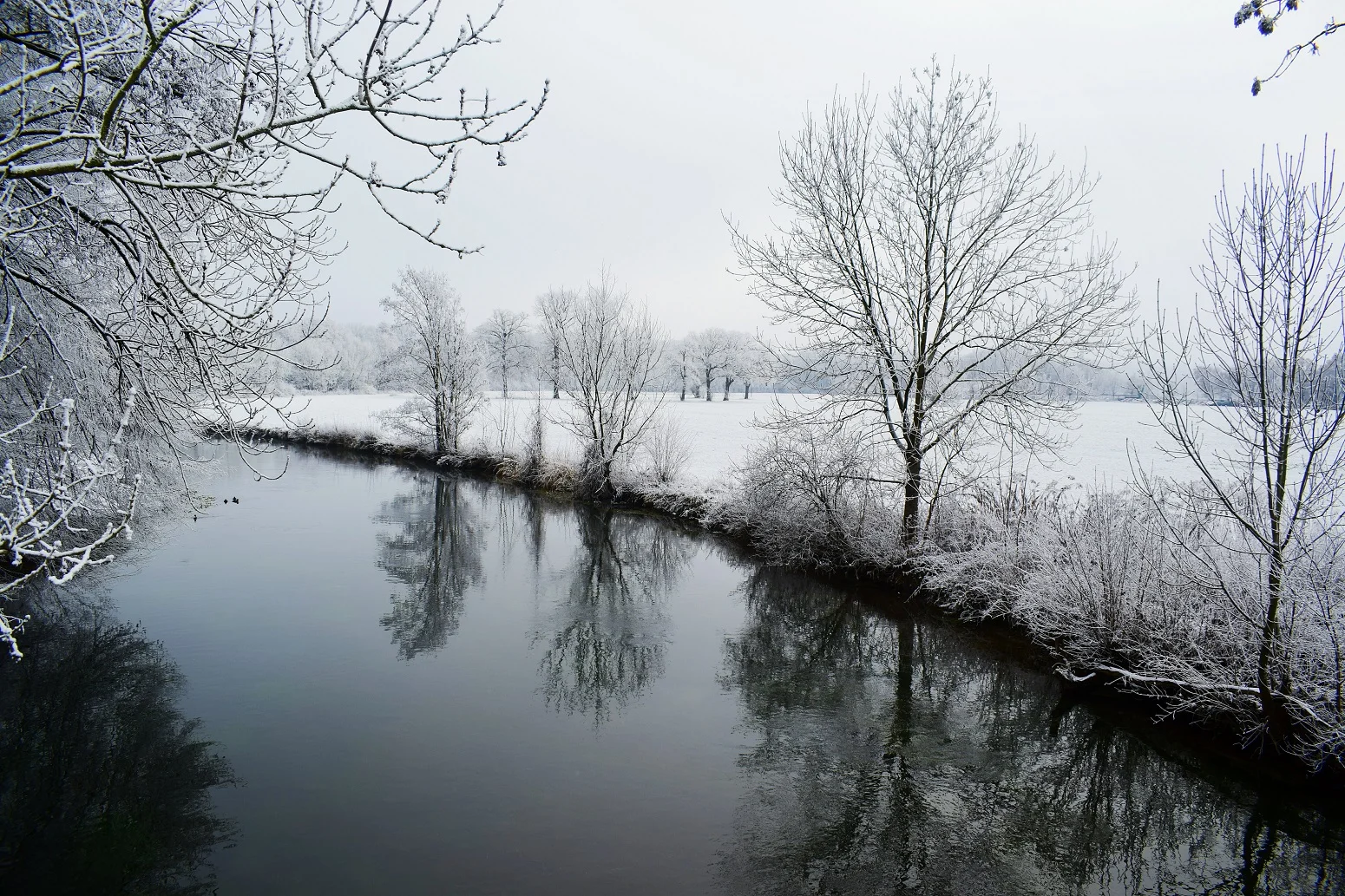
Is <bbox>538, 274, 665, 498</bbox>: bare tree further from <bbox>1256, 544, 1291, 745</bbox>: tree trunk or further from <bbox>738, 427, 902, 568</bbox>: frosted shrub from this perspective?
<bbox>1256, 544, 1291, 745</bbox>: tree trunk

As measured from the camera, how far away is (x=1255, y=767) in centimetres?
662

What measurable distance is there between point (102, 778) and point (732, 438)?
25.6 metres

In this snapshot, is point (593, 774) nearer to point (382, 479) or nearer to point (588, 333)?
point (588, 333)

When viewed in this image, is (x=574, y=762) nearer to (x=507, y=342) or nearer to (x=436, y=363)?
(x=436, y=363)

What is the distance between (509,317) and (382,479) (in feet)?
141

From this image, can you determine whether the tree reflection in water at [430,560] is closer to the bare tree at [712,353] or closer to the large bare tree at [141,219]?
the large bare tree at [141,219]

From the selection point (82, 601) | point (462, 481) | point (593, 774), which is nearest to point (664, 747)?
point (593, 774)

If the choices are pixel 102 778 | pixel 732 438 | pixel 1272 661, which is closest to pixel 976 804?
pixel 1272 661

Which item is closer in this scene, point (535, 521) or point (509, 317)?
point (535, 521)

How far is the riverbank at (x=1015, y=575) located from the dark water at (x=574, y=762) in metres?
0.51

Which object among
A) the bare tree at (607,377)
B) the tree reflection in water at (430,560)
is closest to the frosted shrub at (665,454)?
the bare tree at (607,377)

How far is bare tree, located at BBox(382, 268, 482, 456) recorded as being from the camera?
2712cm

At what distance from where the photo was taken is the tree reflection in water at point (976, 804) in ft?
17.0

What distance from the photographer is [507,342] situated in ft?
213
